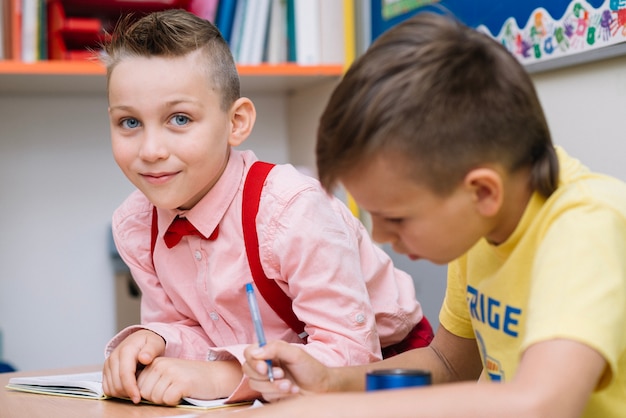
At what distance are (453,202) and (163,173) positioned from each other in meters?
0.54

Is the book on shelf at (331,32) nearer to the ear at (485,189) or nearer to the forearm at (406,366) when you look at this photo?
the forearm at (406,366)

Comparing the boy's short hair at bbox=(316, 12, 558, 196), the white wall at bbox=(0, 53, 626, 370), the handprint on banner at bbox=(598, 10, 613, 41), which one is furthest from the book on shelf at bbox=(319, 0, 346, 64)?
the boy's short hair at bbox=(316, 12, 558, 196)

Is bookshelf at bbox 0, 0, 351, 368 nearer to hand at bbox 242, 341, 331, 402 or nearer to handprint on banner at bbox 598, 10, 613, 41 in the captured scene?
handprint on banner at bbox 598, 10, 613, 41

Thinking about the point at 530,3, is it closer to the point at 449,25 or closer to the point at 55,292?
the point at 449,25

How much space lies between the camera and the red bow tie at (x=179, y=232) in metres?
1.22

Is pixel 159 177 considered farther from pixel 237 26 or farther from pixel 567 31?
pixel 237 26

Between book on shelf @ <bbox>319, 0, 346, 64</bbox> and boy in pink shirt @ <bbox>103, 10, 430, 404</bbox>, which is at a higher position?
book on shelf @ <bbox>319, 0, 346, 64</bbox>

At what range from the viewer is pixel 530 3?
155cm

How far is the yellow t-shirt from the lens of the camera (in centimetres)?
67

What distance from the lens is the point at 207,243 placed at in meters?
1.21

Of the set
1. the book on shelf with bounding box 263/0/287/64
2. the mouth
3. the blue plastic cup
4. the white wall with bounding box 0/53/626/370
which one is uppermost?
the book on shelf with bounding box 263/0/287/64

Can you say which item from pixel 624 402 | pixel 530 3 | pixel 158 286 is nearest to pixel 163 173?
pixel 158 286

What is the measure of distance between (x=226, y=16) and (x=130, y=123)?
1046 millimetres

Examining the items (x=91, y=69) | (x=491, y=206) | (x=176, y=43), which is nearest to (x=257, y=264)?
(x=176, y=43)
